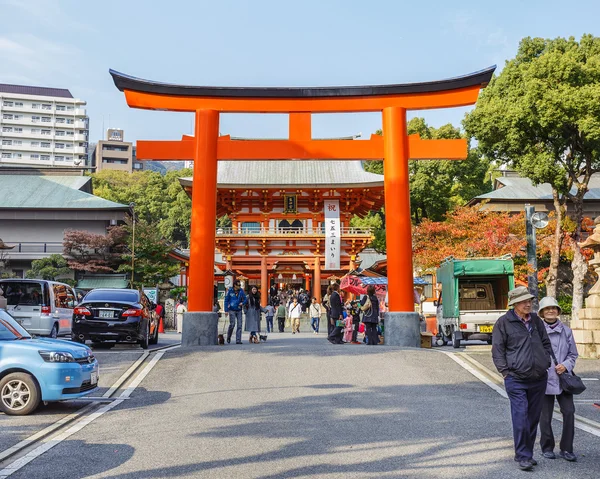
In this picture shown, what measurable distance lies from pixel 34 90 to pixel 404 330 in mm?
87987

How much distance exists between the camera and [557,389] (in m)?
6.38

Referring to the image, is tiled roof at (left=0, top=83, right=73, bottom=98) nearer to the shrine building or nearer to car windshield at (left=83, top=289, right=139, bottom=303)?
the shrine building

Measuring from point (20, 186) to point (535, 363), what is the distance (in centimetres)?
4287

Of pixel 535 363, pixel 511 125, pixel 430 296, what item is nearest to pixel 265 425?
pixel 535 363

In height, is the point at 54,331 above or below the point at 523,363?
below

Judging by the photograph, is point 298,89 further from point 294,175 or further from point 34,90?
point 34,90

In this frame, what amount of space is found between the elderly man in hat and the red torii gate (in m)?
11.2

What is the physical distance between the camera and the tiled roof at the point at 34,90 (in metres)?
89.8

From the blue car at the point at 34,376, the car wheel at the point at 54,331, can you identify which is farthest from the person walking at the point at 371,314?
the blue car at the point at 34,376

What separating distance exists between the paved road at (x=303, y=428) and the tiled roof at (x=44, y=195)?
29.9 meters

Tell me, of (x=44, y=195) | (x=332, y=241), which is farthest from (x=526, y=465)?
(x=44, y=195)

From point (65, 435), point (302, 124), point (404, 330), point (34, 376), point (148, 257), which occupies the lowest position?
point (65, 435)

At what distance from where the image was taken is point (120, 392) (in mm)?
10531

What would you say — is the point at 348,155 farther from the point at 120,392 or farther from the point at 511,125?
the point at 511,125
